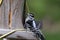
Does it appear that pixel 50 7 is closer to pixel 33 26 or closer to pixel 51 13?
pixel 51 13

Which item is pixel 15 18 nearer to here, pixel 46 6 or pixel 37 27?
pixel 37 27

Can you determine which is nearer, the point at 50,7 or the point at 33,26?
the point at 33,26

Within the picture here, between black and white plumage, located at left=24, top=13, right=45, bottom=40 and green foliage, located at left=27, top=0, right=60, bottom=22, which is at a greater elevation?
green foliage, located at left=27, top=0, right=60, bottom=22

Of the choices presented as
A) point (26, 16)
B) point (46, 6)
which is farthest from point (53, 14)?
point (26, 16)

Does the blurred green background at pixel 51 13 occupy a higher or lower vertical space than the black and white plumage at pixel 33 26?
higher

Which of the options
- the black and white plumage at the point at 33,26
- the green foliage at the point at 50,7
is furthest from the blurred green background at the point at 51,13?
the black and white plumage at the point at 33,26

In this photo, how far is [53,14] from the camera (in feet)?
19.0

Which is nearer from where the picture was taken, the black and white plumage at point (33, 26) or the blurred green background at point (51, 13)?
the black and white plumage at point (33, 26)

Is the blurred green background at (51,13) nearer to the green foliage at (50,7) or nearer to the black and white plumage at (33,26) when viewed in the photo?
the green foliage at (50,7)

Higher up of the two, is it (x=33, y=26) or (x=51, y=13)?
(x=51, y=13)

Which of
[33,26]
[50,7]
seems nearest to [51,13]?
[50,7]

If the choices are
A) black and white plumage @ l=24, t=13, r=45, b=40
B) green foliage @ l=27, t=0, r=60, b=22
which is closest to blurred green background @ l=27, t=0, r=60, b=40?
green foliage @ l=27, t=0, r=60, b=22

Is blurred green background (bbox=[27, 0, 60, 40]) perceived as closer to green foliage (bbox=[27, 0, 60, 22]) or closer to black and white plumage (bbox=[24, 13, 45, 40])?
green foliage (bbox=[27, 0, 60, 22])

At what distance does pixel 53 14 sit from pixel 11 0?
2.98 meters
